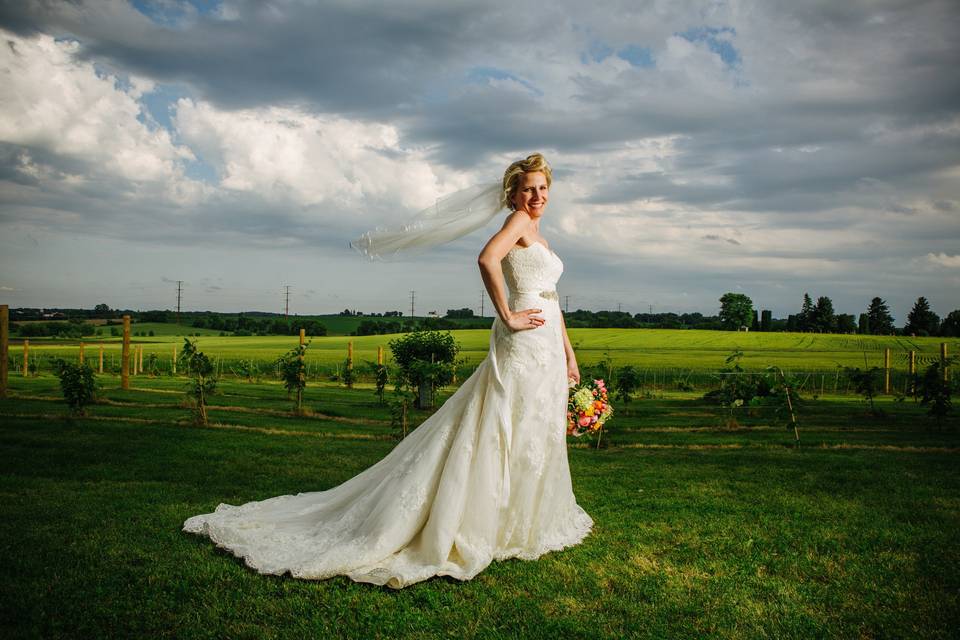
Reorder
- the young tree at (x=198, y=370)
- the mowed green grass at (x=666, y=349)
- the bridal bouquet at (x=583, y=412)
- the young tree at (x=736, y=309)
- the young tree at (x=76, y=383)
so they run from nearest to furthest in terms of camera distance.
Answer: the bridal bouquet at (x=583, y=412), the young tree at (x=76, y=383), the young tree at (x=198, y=370), the mowed green grass at (x=666, y=349), the young tree at (x=736, y=309)

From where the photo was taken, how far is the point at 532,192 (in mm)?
5453

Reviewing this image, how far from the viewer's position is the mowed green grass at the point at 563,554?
4.03 m

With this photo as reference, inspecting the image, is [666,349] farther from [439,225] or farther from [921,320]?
[439,225]

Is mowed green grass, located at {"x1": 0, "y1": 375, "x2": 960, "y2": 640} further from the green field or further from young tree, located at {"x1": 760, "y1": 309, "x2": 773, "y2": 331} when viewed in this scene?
young tree, located at {"x1": 760, "y1": 309, "x2": 773, "y2": 331}

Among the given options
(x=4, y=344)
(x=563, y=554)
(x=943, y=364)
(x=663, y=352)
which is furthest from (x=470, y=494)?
(x=663, y=352)

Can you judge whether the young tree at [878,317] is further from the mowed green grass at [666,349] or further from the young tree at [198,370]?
the young tree at [198,370]

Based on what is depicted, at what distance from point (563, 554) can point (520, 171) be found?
10.9 feet

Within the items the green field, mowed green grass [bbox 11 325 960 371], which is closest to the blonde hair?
the green field

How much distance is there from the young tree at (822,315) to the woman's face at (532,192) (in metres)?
69.6

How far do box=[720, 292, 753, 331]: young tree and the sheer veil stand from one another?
71260mm

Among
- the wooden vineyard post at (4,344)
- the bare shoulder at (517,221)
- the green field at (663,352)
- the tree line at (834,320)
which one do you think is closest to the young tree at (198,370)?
the wooden vineyard post at (4,344)

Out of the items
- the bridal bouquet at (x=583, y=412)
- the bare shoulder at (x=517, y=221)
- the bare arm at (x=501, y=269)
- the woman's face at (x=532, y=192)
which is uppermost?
the woman's face at (x=532, y=192)

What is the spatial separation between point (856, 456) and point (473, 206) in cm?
837

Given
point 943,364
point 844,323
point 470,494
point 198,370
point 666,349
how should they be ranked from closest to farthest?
point 470,494, point 198,370, point 943,364, point 666,349, point 844,323
